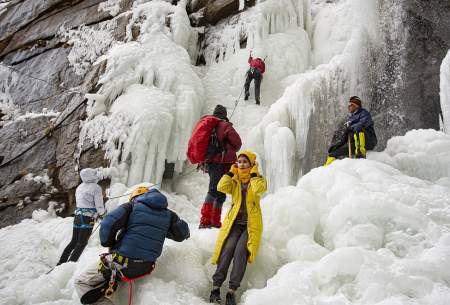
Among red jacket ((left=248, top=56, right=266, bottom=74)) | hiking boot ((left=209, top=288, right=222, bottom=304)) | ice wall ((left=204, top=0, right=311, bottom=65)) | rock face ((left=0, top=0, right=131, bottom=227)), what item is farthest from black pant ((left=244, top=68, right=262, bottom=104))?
hiking boot ((left=209, top=288, right=222, bottom=304))

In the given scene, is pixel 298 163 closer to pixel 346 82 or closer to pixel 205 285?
pixel 346 82

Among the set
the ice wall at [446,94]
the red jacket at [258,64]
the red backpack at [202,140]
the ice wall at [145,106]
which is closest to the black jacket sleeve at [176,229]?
the red backpack at [202,140]

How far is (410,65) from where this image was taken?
738cm

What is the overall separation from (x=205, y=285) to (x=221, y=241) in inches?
17.7

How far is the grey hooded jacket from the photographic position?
220 inches

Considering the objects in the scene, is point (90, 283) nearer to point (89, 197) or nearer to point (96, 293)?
point (96, 293)

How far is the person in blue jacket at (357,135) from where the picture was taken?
212 inches

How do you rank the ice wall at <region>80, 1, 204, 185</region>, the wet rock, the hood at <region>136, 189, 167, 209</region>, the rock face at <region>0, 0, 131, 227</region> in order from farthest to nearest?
the wet rock
the rock face at <region>0, 0, 131, 227</region>
the ice wall at <region>80, 1, 204, 185</region>
the hood at <region>136, 189, 167, 209</region>

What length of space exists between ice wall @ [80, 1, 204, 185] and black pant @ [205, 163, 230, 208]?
318 centimetres

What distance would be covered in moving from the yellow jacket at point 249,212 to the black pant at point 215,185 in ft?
3.25

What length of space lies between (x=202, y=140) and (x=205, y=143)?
57 millimetres

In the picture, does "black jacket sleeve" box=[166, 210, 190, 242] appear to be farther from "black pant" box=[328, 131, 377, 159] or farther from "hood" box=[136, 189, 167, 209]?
"black pant" box=[328, 131, 377, 159]

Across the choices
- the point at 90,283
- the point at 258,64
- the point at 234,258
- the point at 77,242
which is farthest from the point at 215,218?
the point at 258,64

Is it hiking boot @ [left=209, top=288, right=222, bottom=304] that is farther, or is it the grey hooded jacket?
the grey hooded jacket
